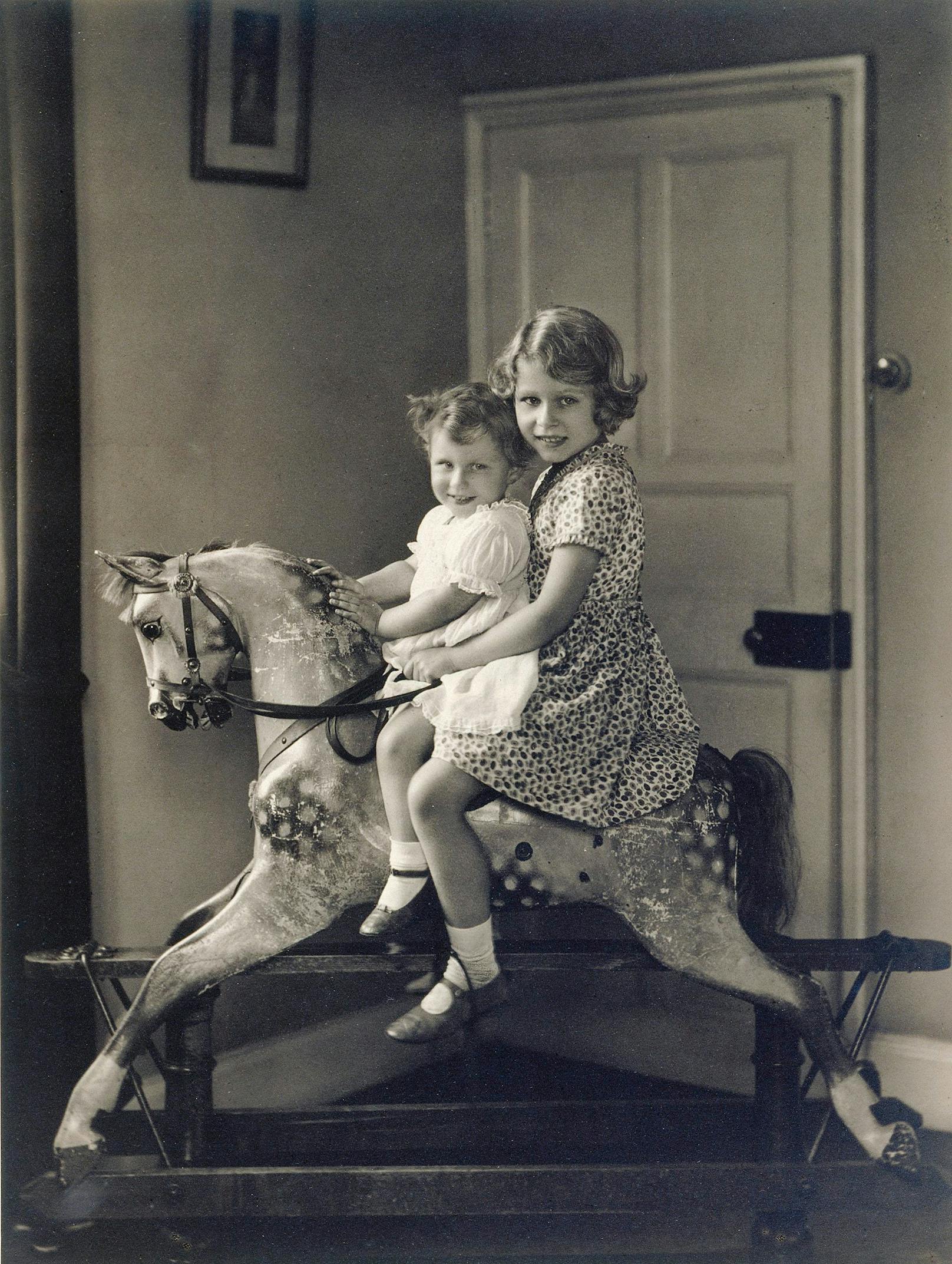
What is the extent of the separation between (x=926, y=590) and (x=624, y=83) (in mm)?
1291

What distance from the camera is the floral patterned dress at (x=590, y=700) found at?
2.17 metres

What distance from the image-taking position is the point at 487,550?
216 centimetres

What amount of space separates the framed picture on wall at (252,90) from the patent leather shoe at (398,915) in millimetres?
1414

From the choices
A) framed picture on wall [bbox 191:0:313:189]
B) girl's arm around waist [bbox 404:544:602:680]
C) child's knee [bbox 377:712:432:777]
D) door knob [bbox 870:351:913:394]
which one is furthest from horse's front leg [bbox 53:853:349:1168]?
door knob [bbox 870:351:913:394]

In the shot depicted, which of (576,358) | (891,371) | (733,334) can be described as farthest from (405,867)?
(891,371)

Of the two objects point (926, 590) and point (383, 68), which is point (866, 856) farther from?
point (383, 68)

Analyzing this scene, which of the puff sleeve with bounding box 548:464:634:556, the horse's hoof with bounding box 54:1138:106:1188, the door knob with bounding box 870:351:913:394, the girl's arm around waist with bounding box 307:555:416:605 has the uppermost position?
the door knob with bounding box 870:351:913:394

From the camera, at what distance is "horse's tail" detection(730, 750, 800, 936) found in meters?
2.33

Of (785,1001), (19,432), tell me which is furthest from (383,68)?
(785,1001)

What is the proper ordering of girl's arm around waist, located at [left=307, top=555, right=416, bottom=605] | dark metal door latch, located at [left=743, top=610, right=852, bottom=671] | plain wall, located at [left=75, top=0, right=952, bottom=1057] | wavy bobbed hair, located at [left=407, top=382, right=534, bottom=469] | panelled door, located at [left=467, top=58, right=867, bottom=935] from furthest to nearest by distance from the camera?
1. dark metal door latch, located at [left=743, top=610, right=852, bottom=671]
2. panelled door, located at [left=467, top=58, right=867, bottom=935]
3. plain wall, located at [left=75, top=0, right=952, bottom=1057]
4. girl's arm around waist, located at [left=307, top=555, right=416, bottom=605]
5. wavy bobbed hair, located at [left=407, top=382, right=534, bottom=469]

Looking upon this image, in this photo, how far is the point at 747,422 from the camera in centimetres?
279

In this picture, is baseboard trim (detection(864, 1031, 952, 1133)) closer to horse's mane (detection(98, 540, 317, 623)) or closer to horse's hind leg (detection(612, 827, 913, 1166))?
horse's hind leg (detection(612, 827, 913, 1166))

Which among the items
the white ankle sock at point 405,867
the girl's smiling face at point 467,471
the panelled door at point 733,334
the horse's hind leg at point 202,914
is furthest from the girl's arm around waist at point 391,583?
the panelled door at point 733,334

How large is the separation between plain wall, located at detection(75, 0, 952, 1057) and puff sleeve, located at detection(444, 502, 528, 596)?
1.56ft
